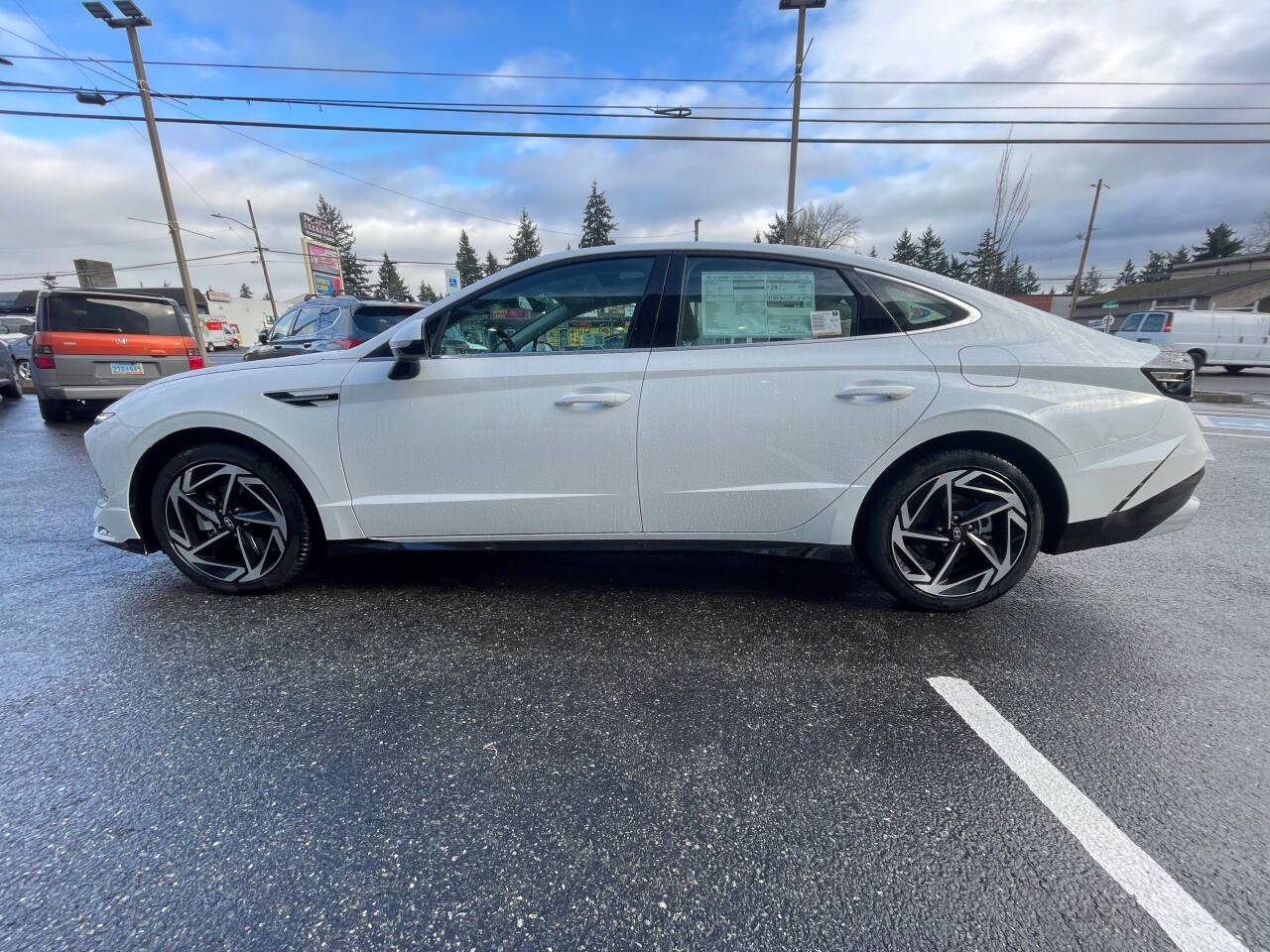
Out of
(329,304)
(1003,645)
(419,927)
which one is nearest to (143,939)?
(419,927)

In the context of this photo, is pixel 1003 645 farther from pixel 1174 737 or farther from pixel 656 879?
pixel 656 879

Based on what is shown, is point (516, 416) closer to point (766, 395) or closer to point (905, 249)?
point (766, 395)

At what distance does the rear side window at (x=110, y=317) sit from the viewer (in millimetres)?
7266

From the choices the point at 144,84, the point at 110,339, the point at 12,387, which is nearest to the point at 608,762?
the point at 110,339

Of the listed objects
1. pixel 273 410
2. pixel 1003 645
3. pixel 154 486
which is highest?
pixel 273 410

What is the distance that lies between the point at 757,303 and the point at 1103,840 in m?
2.12

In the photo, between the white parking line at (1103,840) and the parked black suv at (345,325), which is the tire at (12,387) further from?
the white parking line at (1103,840)

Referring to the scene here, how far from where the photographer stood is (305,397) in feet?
8.50

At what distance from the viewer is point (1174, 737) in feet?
6.02

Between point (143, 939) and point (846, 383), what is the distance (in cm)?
266

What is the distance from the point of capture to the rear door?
7.28m

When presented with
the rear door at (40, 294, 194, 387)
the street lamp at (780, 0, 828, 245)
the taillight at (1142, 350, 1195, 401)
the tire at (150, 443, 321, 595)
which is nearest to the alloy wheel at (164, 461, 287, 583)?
the tire at (150, 443, 321, 595)

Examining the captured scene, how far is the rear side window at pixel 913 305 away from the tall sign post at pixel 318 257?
3261 centimetres

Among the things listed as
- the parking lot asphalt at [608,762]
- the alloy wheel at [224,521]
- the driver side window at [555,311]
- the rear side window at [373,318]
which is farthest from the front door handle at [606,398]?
the rear side window at [373,318]
